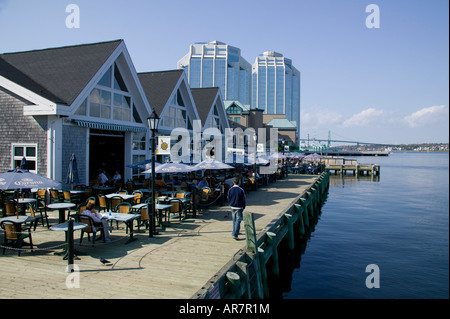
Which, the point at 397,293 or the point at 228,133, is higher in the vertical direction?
the point at 228,133

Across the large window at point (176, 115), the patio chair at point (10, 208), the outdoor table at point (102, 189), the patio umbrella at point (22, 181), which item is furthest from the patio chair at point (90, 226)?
the large window at point (176, 115)

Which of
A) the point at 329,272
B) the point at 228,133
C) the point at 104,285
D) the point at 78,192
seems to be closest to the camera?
the point at 104,285

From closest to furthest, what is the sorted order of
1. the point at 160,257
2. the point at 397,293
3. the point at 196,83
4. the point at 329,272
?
1. the point at 160,257
2. the point at 397,293
3. the point at 329,272
4. the point at 196,83

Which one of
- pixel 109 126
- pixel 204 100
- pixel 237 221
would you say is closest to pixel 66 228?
pixel 237 221

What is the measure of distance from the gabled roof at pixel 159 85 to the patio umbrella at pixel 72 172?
9.40 metres

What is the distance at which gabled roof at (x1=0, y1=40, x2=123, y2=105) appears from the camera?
54.2 feet

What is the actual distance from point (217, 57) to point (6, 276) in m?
202

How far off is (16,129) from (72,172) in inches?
148

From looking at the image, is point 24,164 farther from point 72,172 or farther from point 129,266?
point 129,266

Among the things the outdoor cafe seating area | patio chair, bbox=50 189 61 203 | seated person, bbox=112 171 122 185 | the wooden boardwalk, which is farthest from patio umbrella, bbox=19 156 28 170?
seated person, bbox=112 171 122 185

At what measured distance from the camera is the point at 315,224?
2377 centimetres

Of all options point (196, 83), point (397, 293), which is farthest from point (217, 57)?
point (397, 293)

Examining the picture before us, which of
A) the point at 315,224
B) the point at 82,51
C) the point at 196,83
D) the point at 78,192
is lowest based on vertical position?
the point at 315,224

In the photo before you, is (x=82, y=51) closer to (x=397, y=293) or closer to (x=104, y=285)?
(x=104, y=285)
